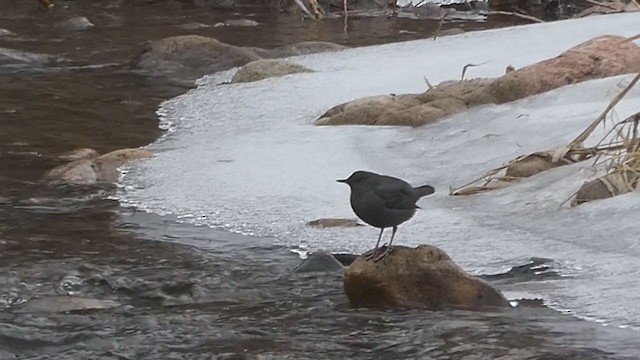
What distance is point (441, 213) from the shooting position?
19.1 ft

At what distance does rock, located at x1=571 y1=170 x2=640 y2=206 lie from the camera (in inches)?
214

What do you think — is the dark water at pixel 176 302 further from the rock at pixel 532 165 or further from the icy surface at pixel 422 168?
the rock at pixel 532 165

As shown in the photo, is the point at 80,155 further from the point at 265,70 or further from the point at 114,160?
the point at 265,70

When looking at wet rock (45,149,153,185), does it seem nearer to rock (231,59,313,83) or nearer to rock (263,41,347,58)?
rock (231,59,313,83)

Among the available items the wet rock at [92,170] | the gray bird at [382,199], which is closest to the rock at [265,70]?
the wet rock at [92,170]

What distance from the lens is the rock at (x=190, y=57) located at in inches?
480

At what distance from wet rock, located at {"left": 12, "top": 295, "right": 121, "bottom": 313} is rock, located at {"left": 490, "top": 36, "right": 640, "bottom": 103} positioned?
4.10m

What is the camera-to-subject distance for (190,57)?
1246 cm

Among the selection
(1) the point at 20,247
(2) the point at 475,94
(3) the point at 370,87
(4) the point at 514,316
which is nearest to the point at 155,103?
(3) the point at 370,87

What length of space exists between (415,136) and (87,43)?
291 inches

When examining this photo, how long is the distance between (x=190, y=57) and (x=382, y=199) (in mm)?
8415

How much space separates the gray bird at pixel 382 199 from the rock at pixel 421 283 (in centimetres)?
6

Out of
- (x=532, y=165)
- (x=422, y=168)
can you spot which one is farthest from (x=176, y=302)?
(x=422, y=168)

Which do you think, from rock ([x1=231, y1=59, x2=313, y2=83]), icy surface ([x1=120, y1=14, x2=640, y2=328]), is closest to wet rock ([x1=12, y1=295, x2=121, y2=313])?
icy surface ([x1=120, y1=14, x2=640, y2=328])
